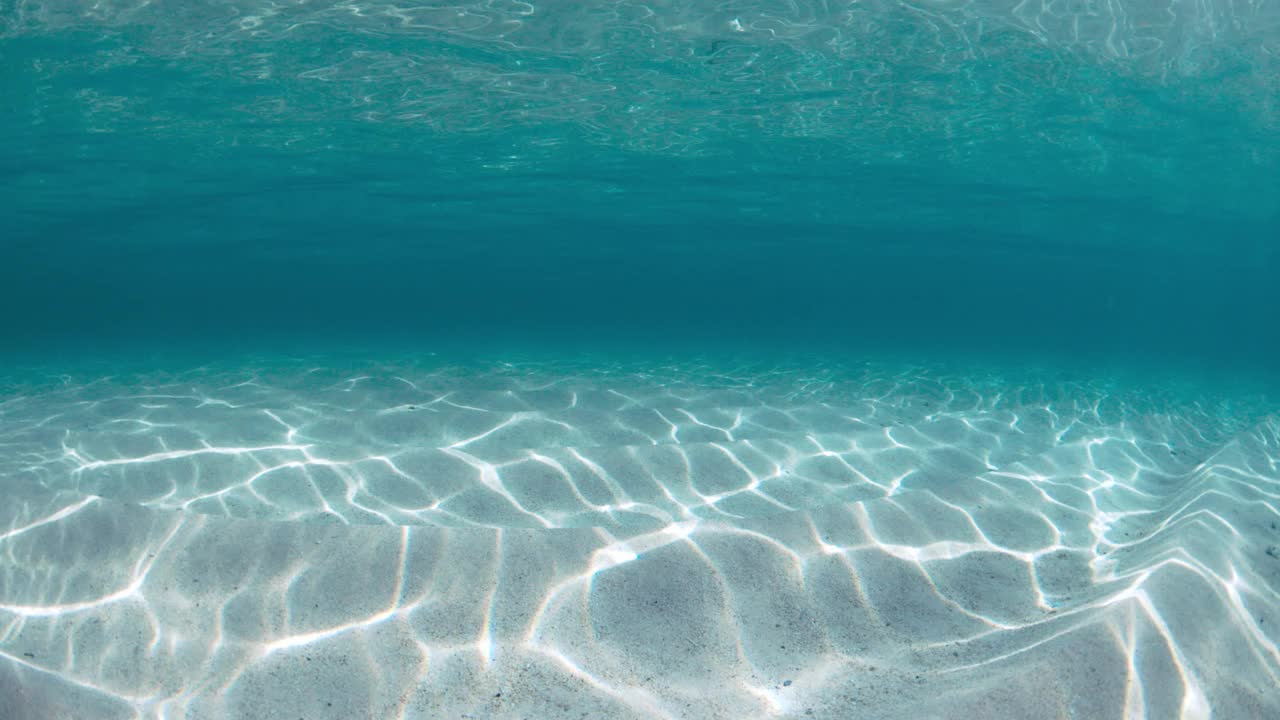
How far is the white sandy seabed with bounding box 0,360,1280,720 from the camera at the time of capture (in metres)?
3.01

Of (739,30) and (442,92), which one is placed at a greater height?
(739,30)

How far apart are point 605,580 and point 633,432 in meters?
4.13

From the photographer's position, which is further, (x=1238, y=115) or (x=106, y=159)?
(x=106, y=159)

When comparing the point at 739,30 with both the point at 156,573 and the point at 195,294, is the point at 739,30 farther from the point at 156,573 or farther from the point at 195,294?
the point at 195,294

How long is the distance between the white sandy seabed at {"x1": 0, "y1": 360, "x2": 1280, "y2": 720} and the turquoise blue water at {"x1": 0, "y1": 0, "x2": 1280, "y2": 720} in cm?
3

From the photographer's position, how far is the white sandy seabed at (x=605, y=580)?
3010mm

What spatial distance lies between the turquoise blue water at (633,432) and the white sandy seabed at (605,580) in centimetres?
3

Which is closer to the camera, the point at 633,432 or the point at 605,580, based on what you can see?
the point at 605,580

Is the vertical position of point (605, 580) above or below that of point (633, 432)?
above

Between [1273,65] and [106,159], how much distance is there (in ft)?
103

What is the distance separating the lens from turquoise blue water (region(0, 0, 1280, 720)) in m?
3.22

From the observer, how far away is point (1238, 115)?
18.5 meters

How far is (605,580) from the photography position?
3.78 m

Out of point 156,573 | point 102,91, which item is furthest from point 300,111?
point 156,573
